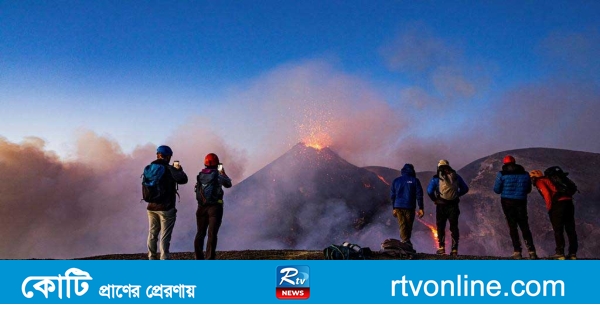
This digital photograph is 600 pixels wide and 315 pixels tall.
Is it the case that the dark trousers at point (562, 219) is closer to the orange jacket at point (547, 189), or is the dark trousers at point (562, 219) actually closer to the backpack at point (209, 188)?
the orange jacket at point (547, 189)


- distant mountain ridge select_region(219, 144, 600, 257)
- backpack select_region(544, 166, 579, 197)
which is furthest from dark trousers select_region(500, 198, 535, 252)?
distant mountain ridge select_region(219, 144, 600, 257)

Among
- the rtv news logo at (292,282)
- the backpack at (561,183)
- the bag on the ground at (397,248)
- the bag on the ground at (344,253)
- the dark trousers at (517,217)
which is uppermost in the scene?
the backpack at (561,183)

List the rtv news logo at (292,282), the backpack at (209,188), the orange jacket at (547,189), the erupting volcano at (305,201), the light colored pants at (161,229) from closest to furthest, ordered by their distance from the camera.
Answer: the rtv news logo at (292,282)
the backpack at (209,188)
the light colored pants at (161,229)
the orange jacket at (547,189)
the erupting volcano at (305,201)

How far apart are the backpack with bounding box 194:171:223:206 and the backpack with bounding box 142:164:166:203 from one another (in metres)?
0.78

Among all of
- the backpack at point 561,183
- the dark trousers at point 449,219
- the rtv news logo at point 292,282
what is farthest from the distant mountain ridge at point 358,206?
the rtv news logo at point 292,282

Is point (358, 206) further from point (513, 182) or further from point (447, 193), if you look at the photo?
point (513, 182)

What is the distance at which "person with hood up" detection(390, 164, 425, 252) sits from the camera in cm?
1527

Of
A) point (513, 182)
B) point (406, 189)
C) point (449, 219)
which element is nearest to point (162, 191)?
point (406, 189)

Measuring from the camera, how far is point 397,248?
1434 centimetres

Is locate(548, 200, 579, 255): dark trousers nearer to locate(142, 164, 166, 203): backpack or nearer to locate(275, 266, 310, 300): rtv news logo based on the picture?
locate(275, 266, 310, 300): rtv news logo

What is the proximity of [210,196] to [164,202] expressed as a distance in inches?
39.9

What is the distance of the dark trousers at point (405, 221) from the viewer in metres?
15.3

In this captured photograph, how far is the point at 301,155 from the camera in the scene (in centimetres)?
5834

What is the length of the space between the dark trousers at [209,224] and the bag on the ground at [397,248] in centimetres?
459
